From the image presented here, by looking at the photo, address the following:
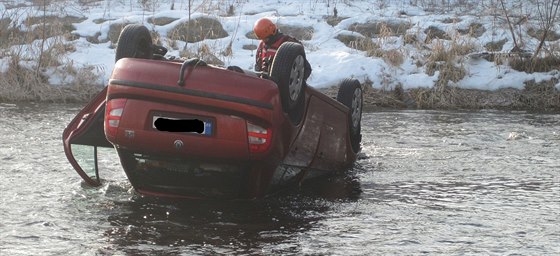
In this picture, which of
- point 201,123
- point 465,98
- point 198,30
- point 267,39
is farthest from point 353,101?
point 198,30

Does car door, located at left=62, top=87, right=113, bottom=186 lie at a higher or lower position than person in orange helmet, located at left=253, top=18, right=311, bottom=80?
lower

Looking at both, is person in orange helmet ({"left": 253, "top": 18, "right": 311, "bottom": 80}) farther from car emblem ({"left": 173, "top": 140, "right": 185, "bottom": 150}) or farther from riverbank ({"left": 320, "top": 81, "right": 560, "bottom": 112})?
riverbank ({"left": 320, "top": 81, "right": 560, "bottom": 112})

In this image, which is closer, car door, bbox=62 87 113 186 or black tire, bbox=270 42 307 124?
black tire, bbox=270 42 307 124

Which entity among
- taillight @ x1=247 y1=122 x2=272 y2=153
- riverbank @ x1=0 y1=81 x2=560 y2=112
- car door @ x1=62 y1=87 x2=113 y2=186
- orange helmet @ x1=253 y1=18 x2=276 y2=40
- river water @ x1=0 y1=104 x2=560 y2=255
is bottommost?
riverbank @ x1=0 y1=81 x2=560 y2=112

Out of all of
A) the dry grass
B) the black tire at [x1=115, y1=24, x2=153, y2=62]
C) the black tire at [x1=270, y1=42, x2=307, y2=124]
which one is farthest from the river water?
the dry grass

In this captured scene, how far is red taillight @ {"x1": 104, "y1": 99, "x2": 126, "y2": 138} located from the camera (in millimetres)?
7258

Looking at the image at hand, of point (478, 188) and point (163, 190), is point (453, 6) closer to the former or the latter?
point (478, 188)

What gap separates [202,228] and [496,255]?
202 centimetres

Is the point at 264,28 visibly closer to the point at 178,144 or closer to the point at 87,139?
the point at 87,139

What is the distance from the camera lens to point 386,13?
77.0 ft

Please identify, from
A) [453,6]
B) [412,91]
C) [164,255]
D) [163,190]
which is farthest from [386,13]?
[164,255]

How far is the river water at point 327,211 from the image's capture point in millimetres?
6414

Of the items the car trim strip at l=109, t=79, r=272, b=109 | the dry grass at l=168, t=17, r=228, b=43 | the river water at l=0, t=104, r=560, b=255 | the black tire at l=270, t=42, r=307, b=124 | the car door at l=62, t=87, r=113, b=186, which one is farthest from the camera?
the dry grass at l=168, t=17, r=228, b=43

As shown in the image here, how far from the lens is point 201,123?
23.4ft
